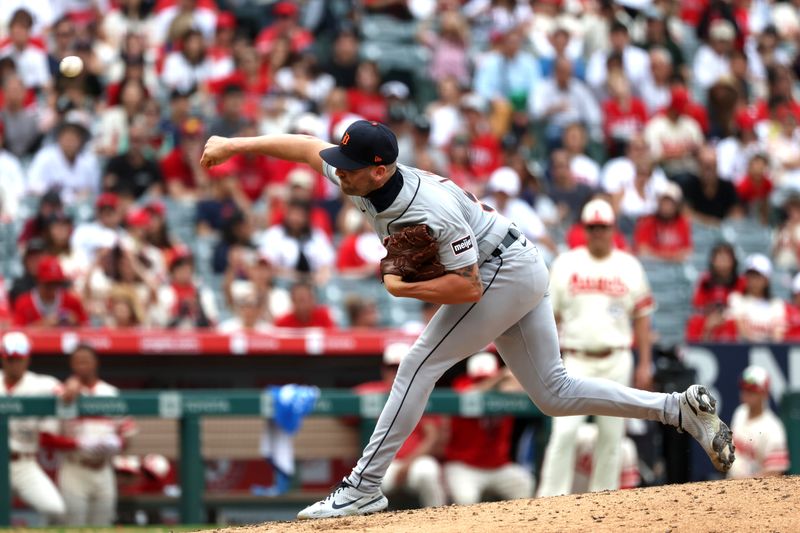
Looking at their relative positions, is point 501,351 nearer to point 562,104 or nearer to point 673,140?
point 562,104

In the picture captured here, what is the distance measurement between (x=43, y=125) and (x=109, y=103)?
700mm

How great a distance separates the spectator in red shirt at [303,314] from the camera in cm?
1043

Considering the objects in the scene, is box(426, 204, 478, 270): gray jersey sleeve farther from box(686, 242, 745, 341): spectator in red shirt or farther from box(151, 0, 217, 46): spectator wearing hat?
box(151, 0, 217, 46): spectator wearing hat

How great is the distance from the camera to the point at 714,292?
12.1m

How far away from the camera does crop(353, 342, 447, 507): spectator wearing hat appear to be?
8.85m

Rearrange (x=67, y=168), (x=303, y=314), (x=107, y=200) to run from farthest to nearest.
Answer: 1. (x=67, y=168)
2. (x=107, y=200)
3. (x=303, y=314)

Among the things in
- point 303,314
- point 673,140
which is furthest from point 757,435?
point 673,140

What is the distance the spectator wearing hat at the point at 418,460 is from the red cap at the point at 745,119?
748 centimetres

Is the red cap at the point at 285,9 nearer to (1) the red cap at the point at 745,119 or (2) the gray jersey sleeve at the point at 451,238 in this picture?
(1) the red cap at the point at 745,119

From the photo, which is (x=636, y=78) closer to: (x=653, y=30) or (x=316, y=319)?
(x=653, y=30)

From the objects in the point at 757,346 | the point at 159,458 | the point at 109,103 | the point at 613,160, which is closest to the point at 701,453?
the point at 757,346

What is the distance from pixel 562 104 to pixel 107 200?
17.6 feet

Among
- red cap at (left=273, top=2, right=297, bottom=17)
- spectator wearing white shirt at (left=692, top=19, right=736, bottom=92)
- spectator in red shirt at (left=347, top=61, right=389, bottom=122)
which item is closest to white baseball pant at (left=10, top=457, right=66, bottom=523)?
spectator in red shirt at (left=347, top=61, right=389, bottom=122)

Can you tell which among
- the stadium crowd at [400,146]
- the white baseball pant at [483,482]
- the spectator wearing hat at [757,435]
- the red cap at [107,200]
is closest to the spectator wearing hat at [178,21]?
the stadium crowd at [400,146]
